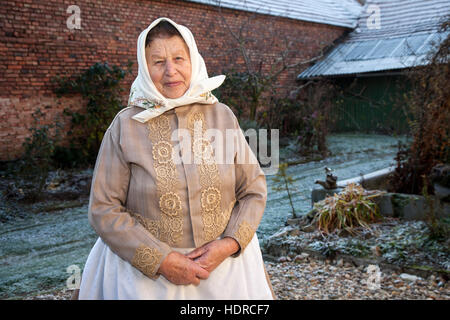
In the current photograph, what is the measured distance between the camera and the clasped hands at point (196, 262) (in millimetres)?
1766

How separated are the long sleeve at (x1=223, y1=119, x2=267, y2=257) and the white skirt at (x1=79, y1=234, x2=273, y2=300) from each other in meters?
0.13

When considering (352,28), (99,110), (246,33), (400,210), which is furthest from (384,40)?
(400,210)

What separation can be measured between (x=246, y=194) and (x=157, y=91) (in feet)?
2.02

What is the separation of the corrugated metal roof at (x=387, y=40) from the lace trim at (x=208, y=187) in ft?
46.2

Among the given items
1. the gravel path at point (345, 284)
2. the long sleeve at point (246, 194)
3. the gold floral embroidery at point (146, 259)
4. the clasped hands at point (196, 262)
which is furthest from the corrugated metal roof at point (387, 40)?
the gold floral embroidery at point (146, 259)

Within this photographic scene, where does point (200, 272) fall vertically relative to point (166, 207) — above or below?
below

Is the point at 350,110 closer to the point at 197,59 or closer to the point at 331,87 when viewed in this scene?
the point at 331,87

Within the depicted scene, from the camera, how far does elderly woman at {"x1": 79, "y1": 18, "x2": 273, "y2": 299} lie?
1.78 m

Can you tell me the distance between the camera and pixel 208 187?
188cm

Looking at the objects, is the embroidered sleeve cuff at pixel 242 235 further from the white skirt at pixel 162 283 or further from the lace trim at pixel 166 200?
the lace trim at pixel 166 200

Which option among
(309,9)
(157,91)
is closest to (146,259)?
(157,91)

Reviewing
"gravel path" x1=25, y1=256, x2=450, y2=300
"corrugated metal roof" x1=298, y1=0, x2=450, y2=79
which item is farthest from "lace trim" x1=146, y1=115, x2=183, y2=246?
"corrugated metal roof" x1=298, y1=0, x2=450, y2=79

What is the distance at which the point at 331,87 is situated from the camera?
52.4 feet

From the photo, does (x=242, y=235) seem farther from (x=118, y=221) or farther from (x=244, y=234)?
(x=118, y=221)
